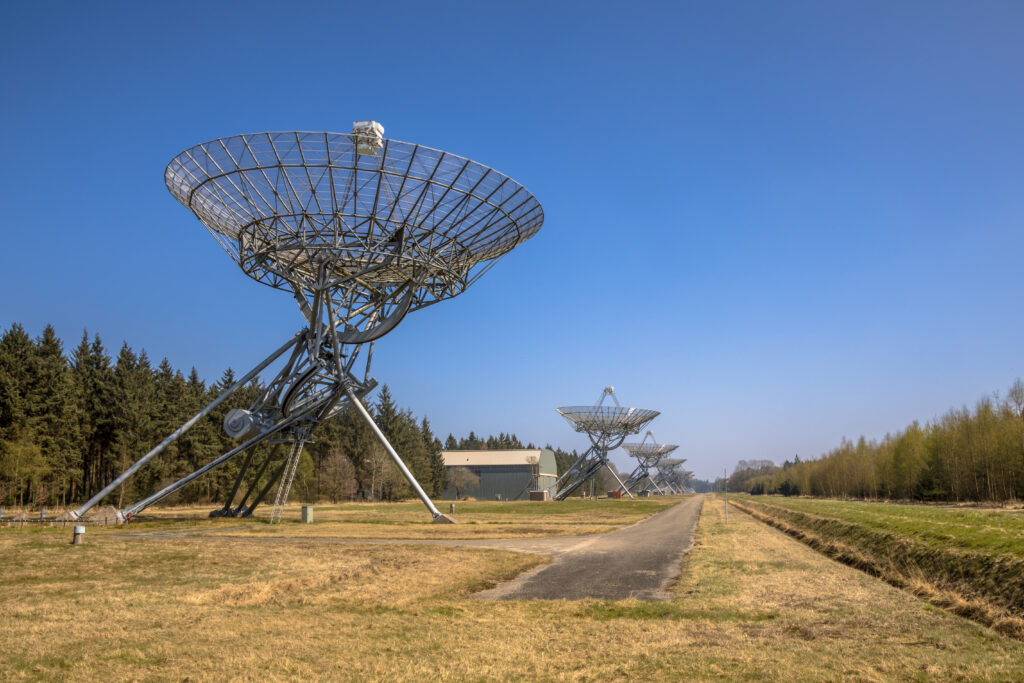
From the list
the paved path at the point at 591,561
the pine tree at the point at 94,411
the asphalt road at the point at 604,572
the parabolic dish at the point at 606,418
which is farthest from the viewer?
the parabolic dish at the point at 606,418

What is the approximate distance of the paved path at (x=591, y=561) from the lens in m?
15.1

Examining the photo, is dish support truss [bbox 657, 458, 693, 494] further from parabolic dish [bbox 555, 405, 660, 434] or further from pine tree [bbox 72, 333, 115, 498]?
pine tree [bbox 72, 333, 115, 498]

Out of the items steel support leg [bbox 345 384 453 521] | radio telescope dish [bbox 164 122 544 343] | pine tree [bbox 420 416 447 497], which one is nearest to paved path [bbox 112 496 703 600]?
steel support leg [bbox 345 384 453 521]

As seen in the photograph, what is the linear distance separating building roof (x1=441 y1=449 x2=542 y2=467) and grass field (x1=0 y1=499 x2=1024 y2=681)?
108 metres

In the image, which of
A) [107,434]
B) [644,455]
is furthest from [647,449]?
[107,434]

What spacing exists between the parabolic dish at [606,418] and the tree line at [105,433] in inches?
1072

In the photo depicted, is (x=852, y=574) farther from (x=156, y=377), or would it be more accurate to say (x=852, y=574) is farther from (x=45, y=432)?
(x=156, y=377)

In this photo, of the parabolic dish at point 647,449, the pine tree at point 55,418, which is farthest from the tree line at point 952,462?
the pine tree at point 55,418

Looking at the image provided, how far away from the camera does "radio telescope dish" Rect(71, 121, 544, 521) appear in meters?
27.6

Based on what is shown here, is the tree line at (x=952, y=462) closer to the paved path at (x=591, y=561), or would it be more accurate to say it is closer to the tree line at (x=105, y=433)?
the paved path at (x=591, y=561)

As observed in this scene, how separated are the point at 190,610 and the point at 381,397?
316ft

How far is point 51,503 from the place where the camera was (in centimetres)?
5509

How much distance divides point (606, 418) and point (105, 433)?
53465 mm

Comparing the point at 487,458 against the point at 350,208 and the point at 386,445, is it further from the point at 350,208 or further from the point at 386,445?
the point at 350,208
